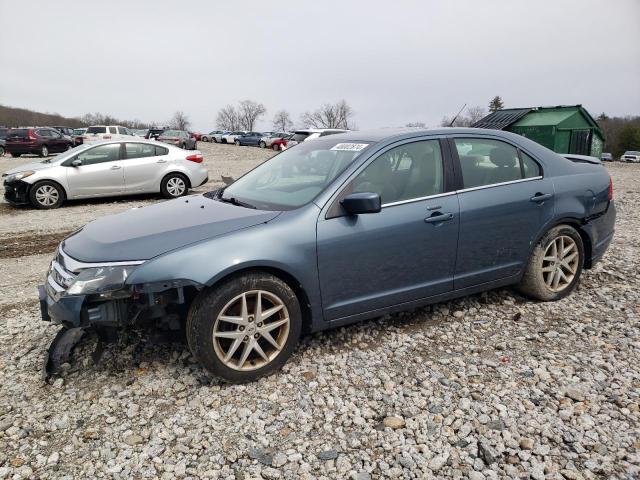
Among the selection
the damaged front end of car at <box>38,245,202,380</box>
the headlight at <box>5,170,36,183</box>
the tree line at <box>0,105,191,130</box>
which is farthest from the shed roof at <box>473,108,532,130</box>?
the tree line at <box>0,105,191,130</box>

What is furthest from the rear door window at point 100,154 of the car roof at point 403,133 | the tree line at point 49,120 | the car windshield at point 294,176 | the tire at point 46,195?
the tree line at point 49,120

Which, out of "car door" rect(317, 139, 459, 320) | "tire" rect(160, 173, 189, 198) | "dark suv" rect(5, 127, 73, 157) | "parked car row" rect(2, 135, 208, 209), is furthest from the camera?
"dark suv" rect(5, 127, 73, 157)

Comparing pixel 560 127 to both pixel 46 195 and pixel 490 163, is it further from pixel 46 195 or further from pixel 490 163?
pixel 46 195

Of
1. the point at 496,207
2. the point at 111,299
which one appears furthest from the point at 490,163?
the point at 111,299

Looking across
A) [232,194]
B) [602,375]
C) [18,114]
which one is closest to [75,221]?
[232,194]

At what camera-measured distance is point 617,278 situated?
491 cm

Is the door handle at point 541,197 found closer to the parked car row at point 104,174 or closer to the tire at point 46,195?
the parked car row at point 104,174

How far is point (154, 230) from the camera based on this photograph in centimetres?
303

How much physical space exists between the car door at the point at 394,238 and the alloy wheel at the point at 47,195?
8.70 metres

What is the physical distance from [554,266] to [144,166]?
9101 millimetres

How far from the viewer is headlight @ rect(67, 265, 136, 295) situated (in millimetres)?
2695

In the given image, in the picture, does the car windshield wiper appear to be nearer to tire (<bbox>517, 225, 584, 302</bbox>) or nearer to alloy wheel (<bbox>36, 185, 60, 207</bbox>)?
tire (<bbox>517, 225, 584, 302</bbox>)

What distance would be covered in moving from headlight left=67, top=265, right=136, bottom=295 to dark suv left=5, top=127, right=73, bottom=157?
995 inches

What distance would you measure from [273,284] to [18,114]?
403ft
